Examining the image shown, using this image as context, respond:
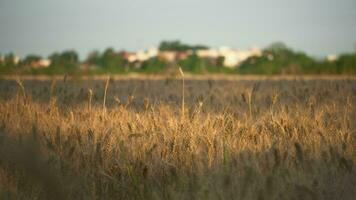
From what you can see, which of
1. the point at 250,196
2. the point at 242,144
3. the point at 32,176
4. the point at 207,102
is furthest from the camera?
the point at 207,102

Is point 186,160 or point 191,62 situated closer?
point 186,160

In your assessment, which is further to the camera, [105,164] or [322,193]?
[105,164]

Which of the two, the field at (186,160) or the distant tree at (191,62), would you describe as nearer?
the field at (186,160)

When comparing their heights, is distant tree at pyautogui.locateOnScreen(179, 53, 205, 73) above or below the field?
above

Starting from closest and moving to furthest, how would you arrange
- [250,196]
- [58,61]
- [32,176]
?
1. [32,176]
2. [250,196]
3. [58,61]

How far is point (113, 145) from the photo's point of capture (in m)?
2.79

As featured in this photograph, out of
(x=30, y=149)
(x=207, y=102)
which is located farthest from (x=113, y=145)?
(x=207, y=102)

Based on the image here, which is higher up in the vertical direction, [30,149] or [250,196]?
[30,149]

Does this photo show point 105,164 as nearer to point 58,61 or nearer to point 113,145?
point 113,145

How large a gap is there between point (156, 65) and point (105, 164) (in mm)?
25648

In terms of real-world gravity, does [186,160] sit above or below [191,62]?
below

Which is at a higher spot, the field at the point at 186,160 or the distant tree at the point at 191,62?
the distant tree at the point at 191,62

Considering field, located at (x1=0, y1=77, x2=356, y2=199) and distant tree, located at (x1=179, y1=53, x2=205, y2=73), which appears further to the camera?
distant tree, located at (x1=179, y1=53, x2=205, y2=73)

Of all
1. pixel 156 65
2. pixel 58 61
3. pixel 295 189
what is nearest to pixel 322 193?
pixel 295 189
